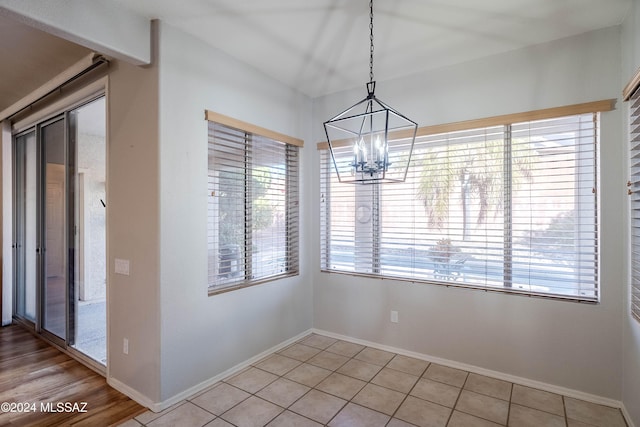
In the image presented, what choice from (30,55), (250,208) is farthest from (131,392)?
(30,55)

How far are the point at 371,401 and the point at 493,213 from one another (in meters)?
1.85

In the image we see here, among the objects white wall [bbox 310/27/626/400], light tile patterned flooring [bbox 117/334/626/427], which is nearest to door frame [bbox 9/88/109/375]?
light tile patterned flooring [bbox 117/334/626/427]

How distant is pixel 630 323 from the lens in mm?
2166

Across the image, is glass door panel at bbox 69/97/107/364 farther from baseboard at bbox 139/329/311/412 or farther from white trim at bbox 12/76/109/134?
baseboard at bbox 139/329/311/412

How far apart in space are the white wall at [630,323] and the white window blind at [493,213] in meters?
0.20

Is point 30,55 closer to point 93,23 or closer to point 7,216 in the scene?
point 93,23

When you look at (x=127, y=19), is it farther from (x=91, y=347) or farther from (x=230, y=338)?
(x=91, y=347)

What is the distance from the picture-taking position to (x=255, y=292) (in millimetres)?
3104

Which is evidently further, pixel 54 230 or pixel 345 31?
pixel 54 230

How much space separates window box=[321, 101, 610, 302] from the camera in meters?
2.47

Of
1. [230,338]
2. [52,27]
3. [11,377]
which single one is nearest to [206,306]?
[230,338]

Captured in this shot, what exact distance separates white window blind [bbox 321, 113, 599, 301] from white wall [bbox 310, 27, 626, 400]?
10 cm

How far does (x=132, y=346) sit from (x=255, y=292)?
108 cm

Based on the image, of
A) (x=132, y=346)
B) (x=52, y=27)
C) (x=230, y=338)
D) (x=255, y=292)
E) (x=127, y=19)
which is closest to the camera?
(x=52, y=27)
